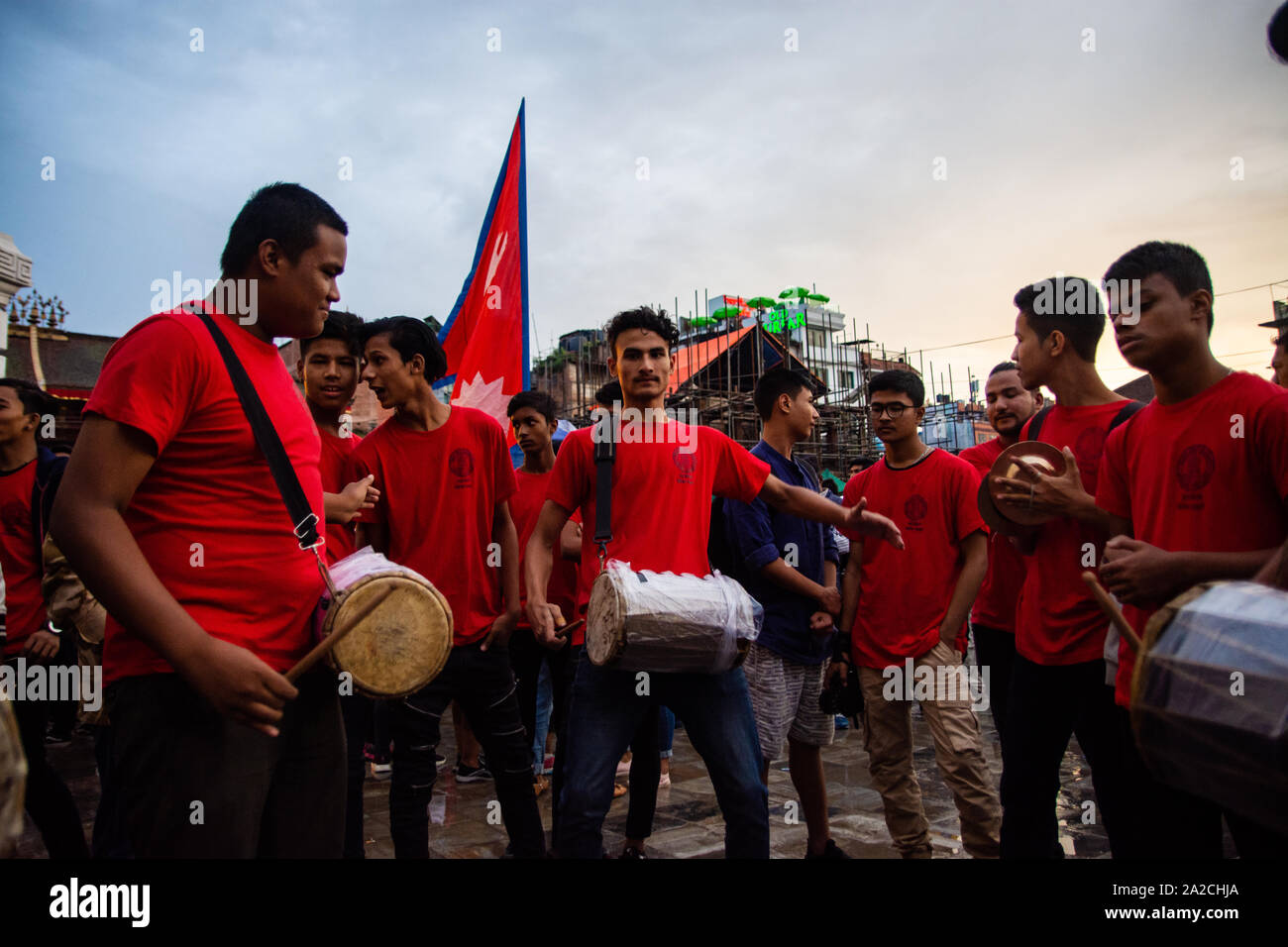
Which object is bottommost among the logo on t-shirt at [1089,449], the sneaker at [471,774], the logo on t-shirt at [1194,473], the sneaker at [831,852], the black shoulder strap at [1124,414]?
the sneaker at [471,774]

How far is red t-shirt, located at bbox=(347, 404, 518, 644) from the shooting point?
3688mm

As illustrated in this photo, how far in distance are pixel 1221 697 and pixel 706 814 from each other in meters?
4.00

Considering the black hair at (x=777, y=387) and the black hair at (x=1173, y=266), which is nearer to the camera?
the black hair at (x=1173, y=266)

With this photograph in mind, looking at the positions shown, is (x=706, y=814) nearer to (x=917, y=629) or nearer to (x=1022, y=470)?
(x=917, y=629)

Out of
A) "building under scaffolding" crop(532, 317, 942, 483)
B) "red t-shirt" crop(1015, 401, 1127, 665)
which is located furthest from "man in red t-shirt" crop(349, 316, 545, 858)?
"building under scaffolding" crop(532, 317, 942, 483)

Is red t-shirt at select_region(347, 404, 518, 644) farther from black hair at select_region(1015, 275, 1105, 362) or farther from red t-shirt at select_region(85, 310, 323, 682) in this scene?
black hair at select_region(1015, 275, 1105, 362)

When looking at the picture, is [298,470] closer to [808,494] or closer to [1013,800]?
[808,494]

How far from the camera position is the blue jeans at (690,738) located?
298 cm

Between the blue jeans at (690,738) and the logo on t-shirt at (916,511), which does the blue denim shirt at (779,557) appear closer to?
the logo on t-shirt at (916,511)

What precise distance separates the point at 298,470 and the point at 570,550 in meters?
3.07

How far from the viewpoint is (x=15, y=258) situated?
24.1ft

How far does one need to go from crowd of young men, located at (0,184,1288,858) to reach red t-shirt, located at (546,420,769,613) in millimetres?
13

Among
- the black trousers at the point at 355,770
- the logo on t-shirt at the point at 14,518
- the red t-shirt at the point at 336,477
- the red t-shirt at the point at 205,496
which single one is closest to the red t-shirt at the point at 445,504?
the red t-shirt at the point at 336,477

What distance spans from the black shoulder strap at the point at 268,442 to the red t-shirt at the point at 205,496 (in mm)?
20
